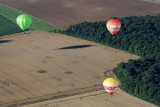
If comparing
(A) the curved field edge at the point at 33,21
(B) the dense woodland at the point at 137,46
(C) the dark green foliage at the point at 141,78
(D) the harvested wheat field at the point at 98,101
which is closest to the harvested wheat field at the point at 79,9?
(A) the curved field edge at the point at 33,21

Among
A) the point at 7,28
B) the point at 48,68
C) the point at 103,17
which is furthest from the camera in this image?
the point at 103,17

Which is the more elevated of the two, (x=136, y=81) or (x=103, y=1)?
(x=103, y=1)

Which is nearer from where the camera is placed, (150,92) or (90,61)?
(150,92)

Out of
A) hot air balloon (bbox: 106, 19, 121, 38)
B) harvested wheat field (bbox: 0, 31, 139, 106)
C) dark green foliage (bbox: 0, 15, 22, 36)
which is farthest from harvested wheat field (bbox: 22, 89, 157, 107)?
dark green foliage (bbox: 0, 15, 22, 36)

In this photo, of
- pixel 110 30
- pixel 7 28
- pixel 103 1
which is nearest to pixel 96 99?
pixel 110 30

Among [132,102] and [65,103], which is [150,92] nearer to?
[132,102]

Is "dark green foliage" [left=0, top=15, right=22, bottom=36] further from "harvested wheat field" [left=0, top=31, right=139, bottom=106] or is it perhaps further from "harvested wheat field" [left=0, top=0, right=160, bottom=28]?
"harvested wheat field" [left=0, top=0, right=160, bottom=28]
